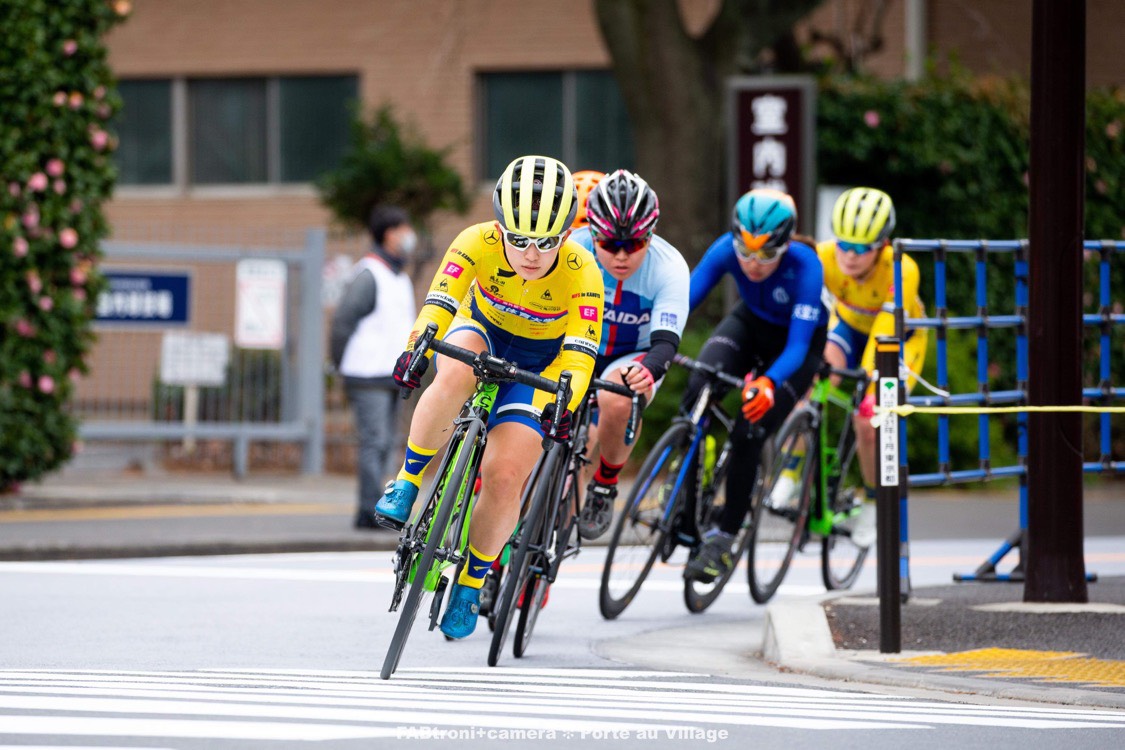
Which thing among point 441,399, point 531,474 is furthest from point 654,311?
point 441,399

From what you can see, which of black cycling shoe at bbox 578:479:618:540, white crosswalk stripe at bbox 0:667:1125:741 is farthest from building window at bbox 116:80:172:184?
white crosswalk stripe at bbox 0:667:1125:741

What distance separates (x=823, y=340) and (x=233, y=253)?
903 cm

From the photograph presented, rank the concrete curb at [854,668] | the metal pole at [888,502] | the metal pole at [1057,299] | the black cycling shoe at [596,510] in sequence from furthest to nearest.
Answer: the metal pole at [1057,299] < the black cycling shoe at [596,510] < the metal pole at [888,502] < the concrete curb at [854,668]

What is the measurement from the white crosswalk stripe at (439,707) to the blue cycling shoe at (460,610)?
0.18 meters

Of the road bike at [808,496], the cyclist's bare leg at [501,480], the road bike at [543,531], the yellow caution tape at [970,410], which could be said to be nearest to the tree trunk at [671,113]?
the road bike at [808,496]

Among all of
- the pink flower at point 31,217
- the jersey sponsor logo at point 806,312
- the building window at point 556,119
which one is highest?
the building window at point 556,119

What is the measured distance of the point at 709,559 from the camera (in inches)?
379

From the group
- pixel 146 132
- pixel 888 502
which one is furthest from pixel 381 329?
pixel 146 132

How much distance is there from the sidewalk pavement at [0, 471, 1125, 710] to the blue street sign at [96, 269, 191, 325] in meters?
1.65

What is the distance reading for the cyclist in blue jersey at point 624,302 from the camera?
845cm

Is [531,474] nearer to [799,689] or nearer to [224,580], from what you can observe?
[799,689]

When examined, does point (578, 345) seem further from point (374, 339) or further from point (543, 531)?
point (374, 339)

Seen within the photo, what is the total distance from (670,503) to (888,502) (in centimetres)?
172

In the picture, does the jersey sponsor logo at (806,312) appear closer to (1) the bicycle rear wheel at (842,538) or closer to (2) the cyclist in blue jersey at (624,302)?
(2) the cyclist in blue jersey at (624,302)
